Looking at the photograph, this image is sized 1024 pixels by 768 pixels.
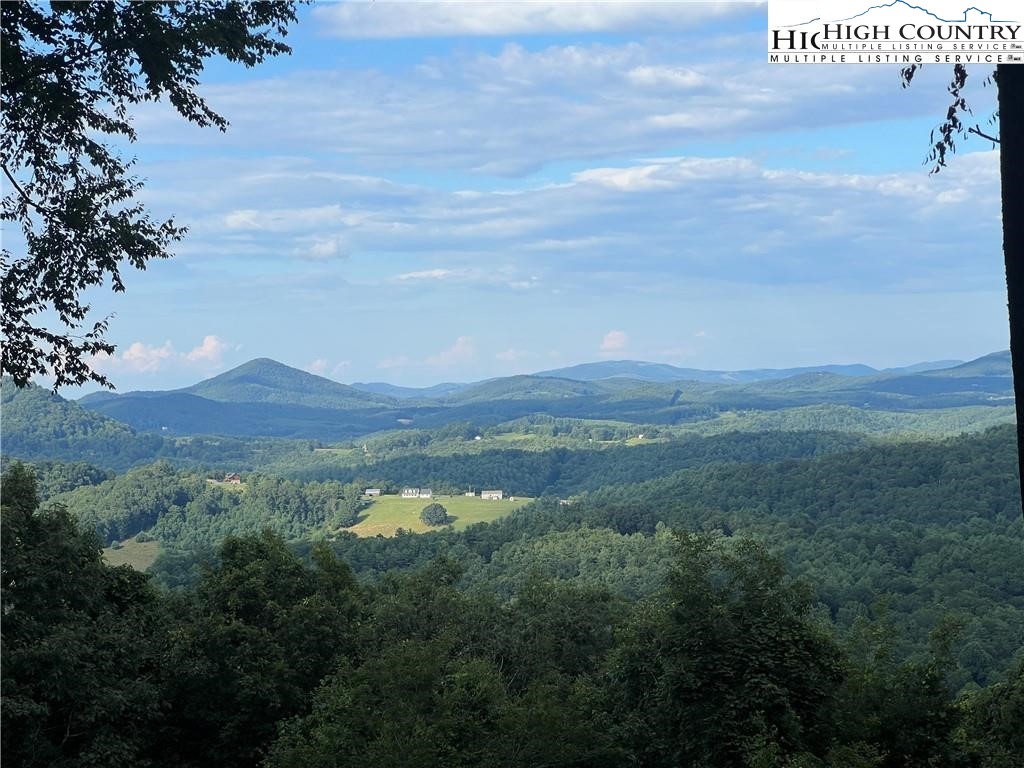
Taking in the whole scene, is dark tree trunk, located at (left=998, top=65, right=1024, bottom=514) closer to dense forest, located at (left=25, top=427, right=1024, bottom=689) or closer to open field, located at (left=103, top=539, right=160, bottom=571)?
dense forest, located at (left=25, top=427, right=1024, bottom=689)

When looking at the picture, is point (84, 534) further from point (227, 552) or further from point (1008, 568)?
point (1008, 568)

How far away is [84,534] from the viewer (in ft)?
60.3

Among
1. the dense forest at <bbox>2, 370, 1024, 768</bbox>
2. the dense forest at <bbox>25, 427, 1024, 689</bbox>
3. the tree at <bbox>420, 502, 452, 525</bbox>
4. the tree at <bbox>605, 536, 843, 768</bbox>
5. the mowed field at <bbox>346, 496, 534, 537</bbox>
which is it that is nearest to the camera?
the dense forest at <bbox>2, 370, 1024, 768</bbox>

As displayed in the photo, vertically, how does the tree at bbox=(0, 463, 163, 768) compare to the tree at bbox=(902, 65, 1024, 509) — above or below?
below

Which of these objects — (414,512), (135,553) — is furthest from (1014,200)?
(414,512)

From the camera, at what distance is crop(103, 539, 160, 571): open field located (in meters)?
98.8

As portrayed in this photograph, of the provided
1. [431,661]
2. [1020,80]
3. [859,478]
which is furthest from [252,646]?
[859,478]

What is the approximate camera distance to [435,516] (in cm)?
12306

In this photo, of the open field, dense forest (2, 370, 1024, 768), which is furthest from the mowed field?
dense forest (2, 370, 1024, 768)

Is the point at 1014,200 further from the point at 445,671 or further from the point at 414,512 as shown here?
the point at 414,512

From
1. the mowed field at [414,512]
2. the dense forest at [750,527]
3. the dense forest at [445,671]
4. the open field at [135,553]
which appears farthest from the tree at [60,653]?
the mowed field at [414,512]

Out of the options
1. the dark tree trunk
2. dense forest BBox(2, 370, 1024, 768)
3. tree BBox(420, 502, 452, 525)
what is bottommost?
tree BBox(420, 502, 452, 525)

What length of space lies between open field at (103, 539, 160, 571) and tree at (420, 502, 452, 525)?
30.4m

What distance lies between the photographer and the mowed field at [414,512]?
121863mm
